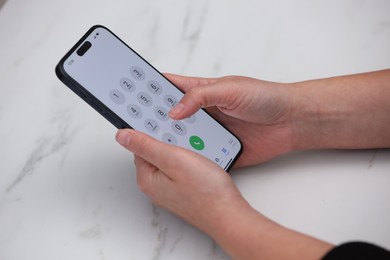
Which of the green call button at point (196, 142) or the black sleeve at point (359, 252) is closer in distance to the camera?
the black sleeve at point (359, 252)

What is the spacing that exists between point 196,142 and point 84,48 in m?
0.16

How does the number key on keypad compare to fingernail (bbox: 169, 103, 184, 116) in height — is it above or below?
below

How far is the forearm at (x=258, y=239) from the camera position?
1.53 ft

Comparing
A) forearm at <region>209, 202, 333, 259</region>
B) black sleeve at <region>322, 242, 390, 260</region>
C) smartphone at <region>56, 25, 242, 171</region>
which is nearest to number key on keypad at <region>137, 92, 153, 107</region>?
smartphone at <region>56, 25, 242, 171</region>

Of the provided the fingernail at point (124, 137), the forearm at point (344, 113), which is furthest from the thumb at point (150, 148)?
the forearm at point (344, 113)

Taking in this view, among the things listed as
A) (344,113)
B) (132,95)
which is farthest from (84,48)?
(344,113)

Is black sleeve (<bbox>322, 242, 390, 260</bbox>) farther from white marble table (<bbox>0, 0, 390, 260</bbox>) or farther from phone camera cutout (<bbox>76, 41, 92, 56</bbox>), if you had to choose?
phone camera cutout (<bbox>76, 41, 92, 56</bbox>)

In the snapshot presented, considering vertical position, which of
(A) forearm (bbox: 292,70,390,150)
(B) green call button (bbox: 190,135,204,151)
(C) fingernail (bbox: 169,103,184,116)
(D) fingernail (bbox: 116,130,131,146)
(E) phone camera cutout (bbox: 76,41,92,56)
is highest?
(A) forearm (bbox: 292,70,390,150)

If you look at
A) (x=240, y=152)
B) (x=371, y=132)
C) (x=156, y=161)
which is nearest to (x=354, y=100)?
(x=371, y=132)

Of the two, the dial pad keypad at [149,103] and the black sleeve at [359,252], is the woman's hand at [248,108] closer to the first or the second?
the dial pad keypad at [149,103]

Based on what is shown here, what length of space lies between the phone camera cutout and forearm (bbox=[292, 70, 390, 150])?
0.24 m

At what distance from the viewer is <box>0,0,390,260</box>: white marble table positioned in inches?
22.2

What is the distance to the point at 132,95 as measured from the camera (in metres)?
0.58

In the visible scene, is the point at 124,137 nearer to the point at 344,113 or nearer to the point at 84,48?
the point at 84,48
